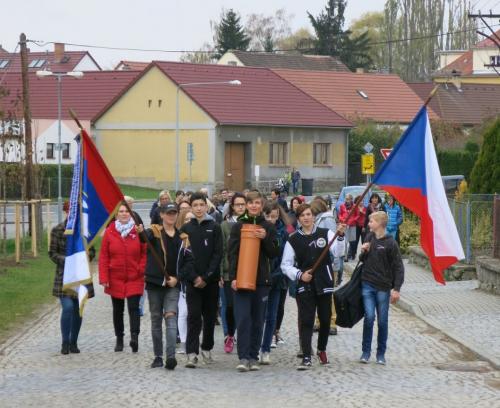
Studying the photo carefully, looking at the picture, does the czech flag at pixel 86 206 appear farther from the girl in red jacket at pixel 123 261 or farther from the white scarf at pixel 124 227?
the white scarf at pixel 124 227

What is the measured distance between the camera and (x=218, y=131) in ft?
208

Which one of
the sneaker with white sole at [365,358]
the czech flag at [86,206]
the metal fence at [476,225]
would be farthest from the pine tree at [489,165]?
the czech flag at [86,206]

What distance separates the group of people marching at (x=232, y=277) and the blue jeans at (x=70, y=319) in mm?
13

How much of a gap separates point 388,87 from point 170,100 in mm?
19337

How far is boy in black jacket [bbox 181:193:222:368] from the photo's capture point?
12156mm

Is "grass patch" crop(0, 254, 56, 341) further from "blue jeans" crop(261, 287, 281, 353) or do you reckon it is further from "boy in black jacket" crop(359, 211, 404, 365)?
"boy in black jacket" crop(359, 211, 404, 365)

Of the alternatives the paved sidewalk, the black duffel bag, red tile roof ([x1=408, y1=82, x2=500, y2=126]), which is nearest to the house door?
red tile roof ([x1=408, y1=82, x2=500, y2=126])

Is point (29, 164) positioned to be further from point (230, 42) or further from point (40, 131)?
point (230, 42)

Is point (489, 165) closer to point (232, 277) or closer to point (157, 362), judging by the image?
point (232, 277)

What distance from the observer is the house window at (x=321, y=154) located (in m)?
69.1

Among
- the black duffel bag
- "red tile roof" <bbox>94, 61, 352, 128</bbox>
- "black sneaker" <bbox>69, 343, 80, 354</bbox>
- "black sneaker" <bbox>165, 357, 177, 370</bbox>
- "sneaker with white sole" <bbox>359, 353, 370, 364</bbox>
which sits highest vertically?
"red tile roof" <bbox>94, 61, 352, 128</bbox>

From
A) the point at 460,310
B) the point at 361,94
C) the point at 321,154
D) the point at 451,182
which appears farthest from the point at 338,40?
the point at 460,310

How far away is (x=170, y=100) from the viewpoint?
65.1 meters

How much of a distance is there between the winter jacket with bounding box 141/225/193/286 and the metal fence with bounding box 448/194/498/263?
444 inches
